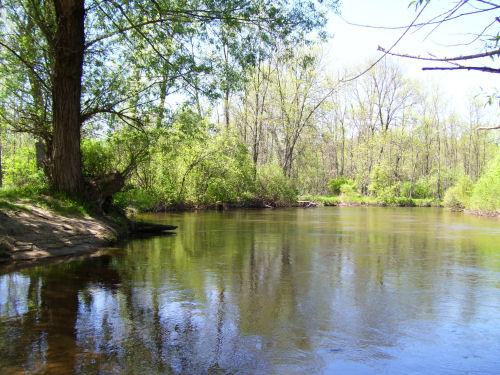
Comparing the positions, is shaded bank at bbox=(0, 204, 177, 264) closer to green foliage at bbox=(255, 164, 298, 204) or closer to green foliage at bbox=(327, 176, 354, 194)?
green foliage at bbox=(255, 164, 298, 204)

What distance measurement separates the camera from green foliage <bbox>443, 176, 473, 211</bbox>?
121ft

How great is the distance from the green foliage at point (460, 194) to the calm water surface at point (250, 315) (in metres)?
30.6

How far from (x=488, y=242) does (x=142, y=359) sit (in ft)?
44.2

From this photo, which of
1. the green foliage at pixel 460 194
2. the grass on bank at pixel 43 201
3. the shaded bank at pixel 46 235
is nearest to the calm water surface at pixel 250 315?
the shaded bank at pixel 46 235

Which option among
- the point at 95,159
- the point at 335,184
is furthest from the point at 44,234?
the point at 335,184

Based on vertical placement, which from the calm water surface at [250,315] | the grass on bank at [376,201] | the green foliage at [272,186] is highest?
the green foliage at [272,186]

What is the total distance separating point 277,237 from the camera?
558 inches

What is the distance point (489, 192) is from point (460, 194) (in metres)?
7.76

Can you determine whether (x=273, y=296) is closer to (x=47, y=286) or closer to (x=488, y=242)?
(x=47, y=286)

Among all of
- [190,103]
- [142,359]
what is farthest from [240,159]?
[142,359]

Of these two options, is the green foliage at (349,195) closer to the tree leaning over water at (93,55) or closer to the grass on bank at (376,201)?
the grass on bank at (376,201)

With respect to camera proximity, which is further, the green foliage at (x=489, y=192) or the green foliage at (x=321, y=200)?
the green foliage at (x=321, y=200)

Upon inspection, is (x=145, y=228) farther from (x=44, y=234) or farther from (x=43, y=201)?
(x=44, y=234)

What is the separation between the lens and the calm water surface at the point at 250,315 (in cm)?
386
